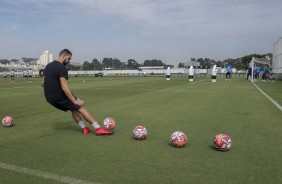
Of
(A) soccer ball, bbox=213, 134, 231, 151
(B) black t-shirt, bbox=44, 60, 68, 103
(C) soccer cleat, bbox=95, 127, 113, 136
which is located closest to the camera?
(A) soccer ball, bbox=213, 134, 231, 151

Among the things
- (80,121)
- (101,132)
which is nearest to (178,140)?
(101,132)

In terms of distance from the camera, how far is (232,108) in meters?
12.6

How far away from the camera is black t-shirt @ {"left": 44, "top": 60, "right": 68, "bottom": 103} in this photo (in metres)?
7.29

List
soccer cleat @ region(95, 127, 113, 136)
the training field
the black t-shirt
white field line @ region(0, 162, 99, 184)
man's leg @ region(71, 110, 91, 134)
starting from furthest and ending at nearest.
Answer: man's leg @ region(71, 110, 91, 134) → soccer cleat @ region(95, 127, 113, 136) → the black t-shirt → the training field → white field line @ region(0, 162, 99, 184)

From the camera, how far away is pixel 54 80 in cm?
739

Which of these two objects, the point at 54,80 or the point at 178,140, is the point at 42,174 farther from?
the point at 54,80

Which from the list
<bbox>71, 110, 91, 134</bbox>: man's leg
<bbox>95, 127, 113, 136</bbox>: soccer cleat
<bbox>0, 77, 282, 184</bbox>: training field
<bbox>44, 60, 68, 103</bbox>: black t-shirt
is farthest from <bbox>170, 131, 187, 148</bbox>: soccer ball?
<bbox>44, 60, 68, 103</bbox>: black t-shirt

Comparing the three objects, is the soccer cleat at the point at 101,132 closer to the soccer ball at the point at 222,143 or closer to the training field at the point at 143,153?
the training field at the point at 143,153

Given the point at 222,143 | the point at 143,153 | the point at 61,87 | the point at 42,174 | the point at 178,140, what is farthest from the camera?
the point at 61,87

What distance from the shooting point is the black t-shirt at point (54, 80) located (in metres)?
7.29

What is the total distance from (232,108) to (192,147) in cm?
661

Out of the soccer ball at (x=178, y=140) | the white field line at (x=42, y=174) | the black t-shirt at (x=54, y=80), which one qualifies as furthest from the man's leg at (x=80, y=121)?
the white field line at (x=42, y=174)

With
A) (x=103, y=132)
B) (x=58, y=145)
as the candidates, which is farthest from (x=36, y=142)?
(x=103, y=132)

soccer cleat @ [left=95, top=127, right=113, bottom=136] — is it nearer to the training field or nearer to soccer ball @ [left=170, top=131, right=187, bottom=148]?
the training field
